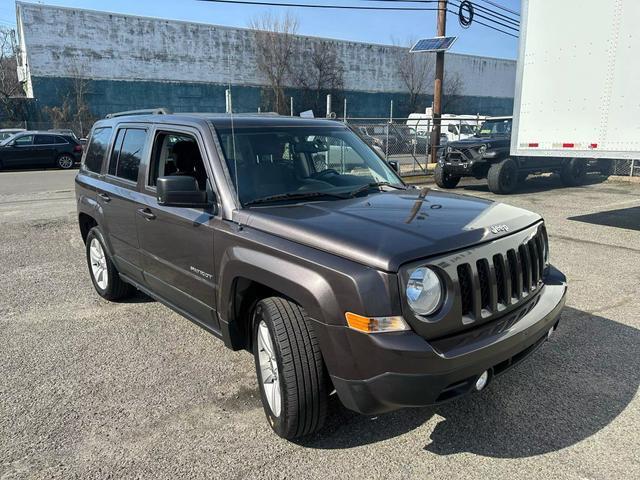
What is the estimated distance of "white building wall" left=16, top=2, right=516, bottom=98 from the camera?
3584 centimetres

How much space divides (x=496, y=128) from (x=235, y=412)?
13.2 m

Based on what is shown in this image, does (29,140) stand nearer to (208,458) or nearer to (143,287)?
(143,287)

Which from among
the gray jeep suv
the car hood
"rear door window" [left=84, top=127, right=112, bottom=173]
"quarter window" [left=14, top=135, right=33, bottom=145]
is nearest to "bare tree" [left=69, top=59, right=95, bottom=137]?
"quarter window" [left=14, top=135, right=33, bottom=145]

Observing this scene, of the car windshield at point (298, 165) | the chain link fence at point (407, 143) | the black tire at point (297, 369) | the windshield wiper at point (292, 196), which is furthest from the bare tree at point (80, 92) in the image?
the black tire at point (297, 369)

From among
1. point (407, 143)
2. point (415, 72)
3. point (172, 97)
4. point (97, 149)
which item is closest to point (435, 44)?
point (407, 143)

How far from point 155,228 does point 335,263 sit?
1.97m

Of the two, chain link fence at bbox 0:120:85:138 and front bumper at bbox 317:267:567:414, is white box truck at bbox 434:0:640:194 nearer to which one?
front bumper at bbox 317:267:567:414

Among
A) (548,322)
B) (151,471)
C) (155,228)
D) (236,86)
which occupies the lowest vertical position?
(151,471)

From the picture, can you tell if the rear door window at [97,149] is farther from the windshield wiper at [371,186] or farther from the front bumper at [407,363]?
the front bumper at [407,363]

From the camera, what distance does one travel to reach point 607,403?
3273mm

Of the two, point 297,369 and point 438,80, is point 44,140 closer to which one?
point 438,80

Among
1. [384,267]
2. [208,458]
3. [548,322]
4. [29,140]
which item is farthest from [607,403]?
[29,140]

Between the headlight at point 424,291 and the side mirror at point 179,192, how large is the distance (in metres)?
1.55

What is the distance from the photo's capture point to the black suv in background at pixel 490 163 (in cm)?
1275
